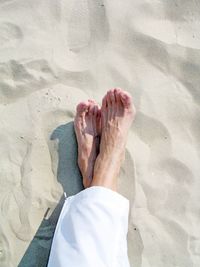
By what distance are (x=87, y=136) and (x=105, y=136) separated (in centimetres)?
9

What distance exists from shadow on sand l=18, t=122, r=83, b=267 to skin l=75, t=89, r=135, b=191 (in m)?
0.04

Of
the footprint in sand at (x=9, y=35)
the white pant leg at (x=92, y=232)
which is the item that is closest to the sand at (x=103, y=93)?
the footprint in sand at (x=9, y=35)

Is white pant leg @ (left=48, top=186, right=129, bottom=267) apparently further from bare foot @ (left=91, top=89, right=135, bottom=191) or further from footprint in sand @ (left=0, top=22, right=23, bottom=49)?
footprint in sand @ (left=0, top=22, right=23, bottom=49)

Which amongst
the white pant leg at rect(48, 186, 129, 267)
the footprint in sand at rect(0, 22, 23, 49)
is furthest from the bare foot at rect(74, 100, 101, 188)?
the footprint in sand at rect(0, 22, 23, 49)

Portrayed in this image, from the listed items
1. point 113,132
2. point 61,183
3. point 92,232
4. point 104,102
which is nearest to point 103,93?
point 104,102

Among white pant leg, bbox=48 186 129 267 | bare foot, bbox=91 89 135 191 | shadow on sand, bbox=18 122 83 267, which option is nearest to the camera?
white pant leg, bbox=48 186 129 267

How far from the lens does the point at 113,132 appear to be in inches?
85.8

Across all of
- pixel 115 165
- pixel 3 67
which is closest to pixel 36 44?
pixel 3 67

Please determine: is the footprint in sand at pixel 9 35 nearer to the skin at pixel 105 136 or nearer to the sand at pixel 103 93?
the sand at pixel 103 93

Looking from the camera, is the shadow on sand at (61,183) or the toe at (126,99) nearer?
the shadow on sand at (61,183)

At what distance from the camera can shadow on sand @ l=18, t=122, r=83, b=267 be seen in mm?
1915

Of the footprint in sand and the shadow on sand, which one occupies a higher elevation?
the footprint in sand

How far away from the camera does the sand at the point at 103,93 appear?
6.53 ft

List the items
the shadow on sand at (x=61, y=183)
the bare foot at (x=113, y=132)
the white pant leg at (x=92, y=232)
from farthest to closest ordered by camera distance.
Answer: the bare foot at (x=113, y=132) → the shadow on sand at (x=61, y=183) → the white pant leg at (x=92, y=232)
